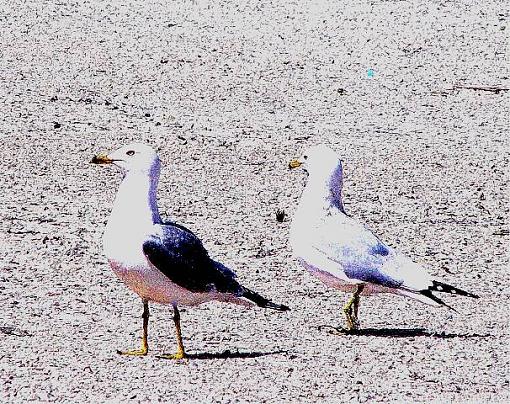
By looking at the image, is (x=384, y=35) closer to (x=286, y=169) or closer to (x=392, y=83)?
(x=392, y=83)

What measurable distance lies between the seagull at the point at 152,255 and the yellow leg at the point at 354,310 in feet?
1.92

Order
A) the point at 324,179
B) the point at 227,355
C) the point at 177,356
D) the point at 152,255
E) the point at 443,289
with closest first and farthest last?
1. the point at 152,255
2. the point at 177,356
3. the point at 227,355
4. the point at 443,289
5. the point at 324,179

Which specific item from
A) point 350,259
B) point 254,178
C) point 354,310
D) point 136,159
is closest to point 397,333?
point 354,310

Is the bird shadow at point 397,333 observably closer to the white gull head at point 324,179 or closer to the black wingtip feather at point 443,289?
the black wingtip feather at point 443,289

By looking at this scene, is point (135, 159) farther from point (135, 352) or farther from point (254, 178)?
point (254, 178)

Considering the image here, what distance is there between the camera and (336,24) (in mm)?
17156

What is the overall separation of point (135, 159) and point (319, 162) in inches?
52.3

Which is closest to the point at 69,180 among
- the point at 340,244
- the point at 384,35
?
the point at 340,244

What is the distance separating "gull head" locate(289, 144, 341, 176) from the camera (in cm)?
823

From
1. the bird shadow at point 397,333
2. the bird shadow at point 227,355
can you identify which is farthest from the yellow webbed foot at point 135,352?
the bird shadow at point 397,333

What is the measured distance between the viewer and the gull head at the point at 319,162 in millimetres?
8227

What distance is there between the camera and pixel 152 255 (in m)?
6.95

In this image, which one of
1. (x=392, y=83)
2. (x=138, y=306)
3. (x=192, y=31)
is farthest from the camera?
(x=192, y=31)

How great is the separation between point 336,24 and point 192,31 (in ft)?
5.83
